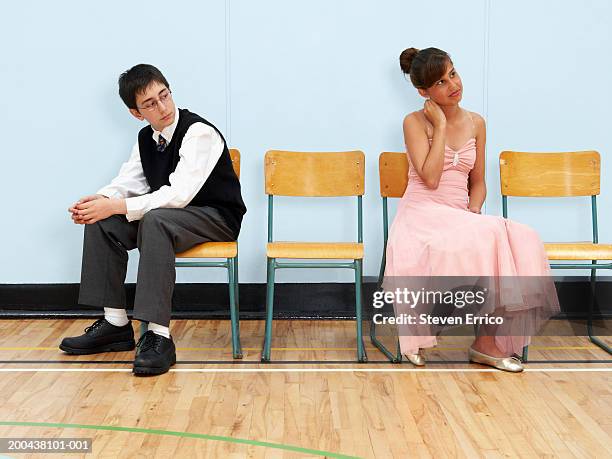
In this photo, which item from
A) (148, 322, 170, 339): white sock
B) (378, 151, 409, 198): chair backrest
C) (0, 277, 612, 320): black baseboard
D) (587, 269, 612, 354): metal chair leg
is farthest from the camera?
(0, 277, 612, 320): black baseboard

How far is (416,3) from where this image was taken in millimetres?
3719

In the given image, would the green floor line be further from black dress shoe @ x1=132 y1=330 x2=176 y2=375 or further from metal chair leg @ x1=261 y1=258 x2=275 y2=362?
metal chair leg @ x1=261 y1=258 x2=275 y2=362

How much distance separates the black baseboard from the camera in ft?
12.5

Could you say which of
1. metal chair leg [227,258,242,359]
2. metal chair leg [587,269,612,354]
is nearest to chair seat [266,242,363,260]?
metal chair leg [227,258,242,359]

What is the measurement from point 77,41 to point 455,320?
205 centimetres

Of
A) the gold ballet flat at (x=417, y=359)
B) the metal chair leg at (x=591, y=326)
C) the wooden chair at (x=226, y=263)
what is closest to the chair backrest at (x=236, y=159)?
the wooden chair at (x=226, y=263)

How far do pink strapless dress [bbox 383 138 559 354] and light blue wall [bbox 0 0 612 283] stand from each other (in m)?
0.73

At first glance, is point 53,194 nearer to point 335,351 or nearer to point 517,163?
point 335,351

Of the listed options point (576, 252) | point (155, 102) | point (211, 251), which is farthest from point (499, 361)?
point (155, 102)

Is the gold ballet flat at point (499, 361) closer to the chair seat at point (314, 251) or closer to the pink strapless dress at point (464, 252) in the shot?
the pink strapless dress at point (464, 252)

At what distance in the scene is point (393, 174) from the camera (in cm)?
346

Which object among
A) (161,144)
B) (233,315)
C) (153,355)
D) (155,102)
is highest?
(155,102)

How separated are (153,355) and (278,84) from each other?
1437 millimetres

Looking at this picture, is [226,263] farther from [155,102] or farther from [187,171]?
[155,102]
